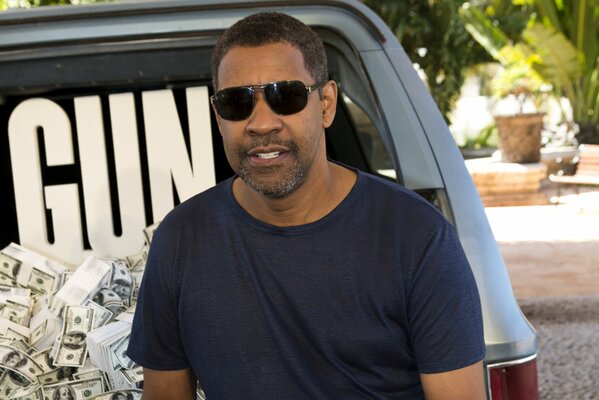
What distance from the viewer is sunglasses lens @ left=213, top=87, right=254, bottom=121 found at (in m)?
1.90

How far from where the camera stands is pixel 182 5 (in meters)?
2.60

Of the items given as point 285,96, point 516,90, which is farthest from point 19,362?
point 516,90

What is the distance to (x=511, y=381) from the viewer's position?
220 cm

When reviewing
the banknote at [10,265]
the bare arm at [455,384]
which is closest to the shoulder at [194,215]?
the bare arm at [455,384]

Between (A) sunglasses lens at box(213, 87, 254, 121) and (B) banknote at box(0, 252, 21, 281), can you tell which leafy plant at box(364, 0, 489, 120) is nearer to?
(B) banknote at box(0, 252, 21, 281)

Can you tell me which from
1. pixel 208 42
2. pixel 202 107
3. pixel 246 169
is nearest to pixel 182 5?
pixel 208 42

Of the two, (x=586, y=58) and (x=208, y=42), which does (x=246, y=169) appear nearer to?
(x=208, y=42)

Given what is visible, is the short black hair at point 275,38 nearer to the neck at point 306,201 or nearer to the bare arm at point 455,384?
the neck at point 306,201

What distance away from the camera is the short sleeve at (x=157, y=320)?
201 cm

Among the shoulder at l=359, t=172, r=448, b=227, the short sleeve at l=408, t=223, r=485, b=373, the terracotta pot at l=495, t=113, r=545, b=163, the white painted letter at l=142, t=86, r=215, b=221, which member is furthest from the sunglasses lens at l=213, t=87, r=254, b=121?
the terracotta pot at l=495, t=113, r=545, b=163

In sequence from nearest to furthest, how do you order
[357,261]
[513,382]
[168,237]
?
[357,261] → [168,237] → [513,382]

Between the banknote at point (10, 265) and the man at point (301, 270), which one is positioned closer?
the man at point (301, 270)

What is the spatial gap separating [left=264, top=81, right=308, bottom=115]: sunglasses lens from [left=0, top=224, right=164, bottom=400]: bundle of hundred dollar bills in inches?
40.1

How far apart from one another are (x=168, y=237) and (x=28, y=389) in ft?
2.85
